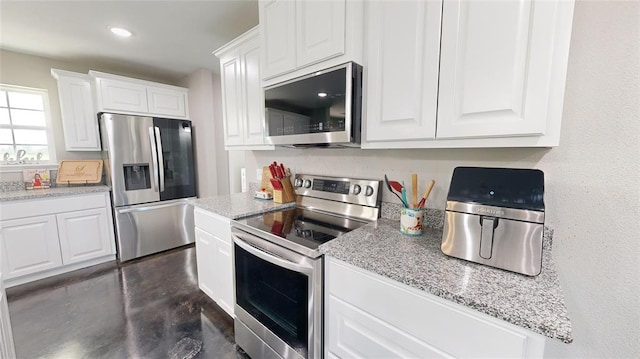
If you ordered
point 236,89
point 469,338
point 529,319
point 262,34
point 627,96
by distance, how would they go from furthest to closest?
point 236,89
point 262,34
point 627,96
point 469,338
point 529,319

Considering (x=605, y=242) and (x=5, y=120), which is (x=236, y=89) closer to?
(x=605, y=242)

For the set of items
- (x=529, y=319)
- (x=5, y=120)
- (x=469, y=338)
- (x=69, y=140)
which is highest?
(x=5, y=120)

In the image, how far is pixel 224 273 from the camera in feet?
5.74

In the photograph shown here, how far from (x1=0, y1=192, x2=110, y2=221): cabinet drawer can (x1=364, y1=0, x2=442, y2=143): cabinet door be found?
127 inches

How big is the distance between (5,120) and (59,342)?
267cm

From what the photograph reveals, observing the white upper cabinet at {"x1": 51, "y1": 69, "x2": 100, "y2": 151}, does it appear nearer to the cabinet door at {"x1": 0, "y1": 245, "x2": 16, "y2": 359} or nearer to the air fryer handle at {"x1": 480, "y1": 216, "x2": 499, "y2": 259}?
the cabinet door at {"x1": 0, "y1": 245, "x2": 16, "y2": 359}

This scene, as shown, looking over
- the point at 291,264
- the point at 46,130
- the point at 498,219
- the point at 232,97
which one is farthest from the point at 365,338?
the point at 46,130

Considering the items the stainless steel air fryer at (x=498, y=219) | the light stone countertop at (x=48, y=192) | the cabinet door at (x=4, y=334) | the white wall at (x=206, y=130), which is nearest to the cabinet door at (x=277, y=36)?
the stainless steel air fryer at (x=498, y=219)

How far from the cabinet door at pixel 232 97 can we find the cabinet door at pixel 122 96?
167 centimetres

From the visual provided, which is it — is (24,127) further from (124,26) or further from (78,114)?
(124,26)

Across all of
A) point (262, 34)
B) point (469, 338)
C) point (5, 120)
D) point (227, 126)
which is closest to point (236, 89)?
point (227, 126)

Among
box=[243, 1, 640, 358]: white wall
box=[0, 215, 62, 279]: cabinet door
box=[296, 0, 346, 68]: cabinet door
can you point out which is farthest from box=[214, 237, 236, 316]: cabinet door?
box=[0, 215, 62, 279]: cabinet door

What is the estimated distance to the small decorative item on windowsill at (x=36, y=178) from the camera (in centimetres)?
274

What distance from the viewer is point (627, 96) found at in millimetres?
834
